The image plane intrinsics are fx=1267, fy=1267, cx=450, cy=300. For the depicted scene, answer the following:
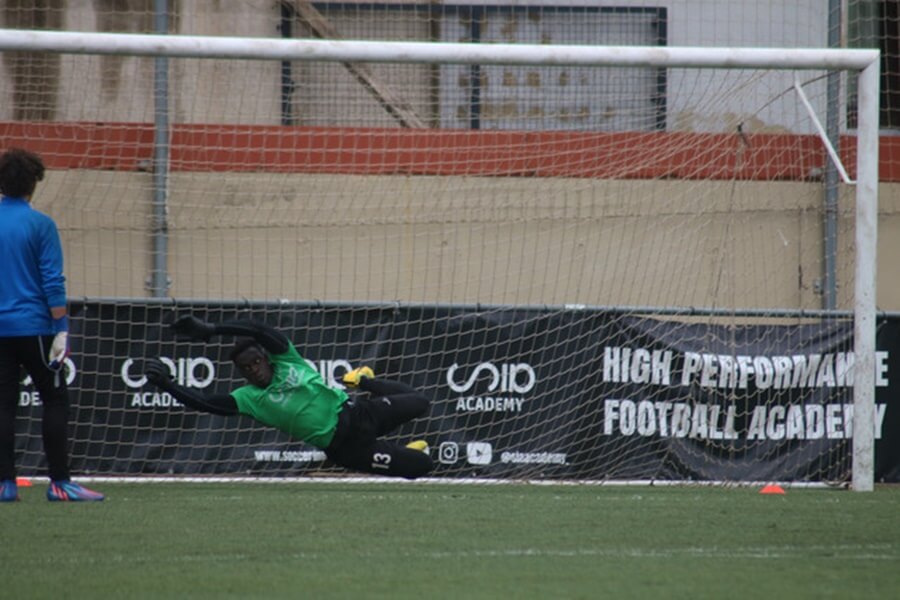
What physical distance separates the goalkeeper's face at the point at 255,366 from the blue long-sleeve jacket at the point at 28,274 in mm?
1078

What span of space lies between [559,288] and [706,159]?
1.83 metres

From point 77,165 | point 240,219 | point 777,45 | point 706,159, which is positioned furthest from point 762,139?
point 77,165

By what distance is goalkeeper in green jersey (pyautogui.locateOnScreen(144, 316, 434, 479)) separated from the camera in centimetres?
753

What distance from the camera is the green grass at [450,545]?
180 inches

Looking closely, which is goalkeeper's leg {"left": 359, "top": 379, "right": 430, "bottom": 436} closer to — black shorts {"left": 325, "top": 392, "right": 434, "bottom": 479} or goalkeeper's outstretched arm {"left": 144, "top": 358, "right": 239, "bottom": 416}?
black shorts {"left": 325, "top": 392, "right": 434, "bottom": 479}

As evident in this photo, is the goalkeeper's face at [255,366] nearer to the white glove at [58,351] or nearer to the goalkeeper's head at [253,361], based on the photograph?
the goalkeeper's head at [253,361]

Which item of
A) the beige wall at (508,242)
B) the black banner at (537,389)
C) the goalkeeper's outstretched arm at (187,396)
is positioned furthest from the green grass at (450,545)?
the beige wall at (508,242)

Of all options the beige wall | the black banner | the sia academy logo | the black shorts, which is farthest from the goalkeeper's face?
the beige wall

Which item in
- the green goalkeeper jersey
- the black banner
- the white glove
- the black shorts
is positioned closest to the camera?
the white glove

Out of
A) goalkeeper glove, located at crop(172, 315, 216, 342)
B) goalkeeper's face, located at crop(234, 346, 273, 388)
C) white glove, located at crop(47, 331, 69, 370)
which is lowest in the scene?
goalkeeper's face, located at crop(234, 346, 273, 388)

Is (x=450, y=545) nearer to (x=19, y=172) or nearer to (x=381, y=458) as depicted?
(x=381, y=458)

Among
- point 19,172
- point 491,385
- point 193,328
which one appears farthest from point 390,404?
point 19,172

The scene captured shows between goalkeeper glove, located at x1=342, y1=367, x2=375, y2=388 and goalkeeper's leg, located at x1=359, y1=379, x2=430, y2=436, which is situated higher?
goalkeeper glove, located at x1=342, y1=367, x2=375, y2=388

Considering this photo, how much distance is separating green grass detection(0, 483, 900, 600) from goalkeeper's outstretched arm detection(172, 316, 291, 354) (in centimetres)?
94
